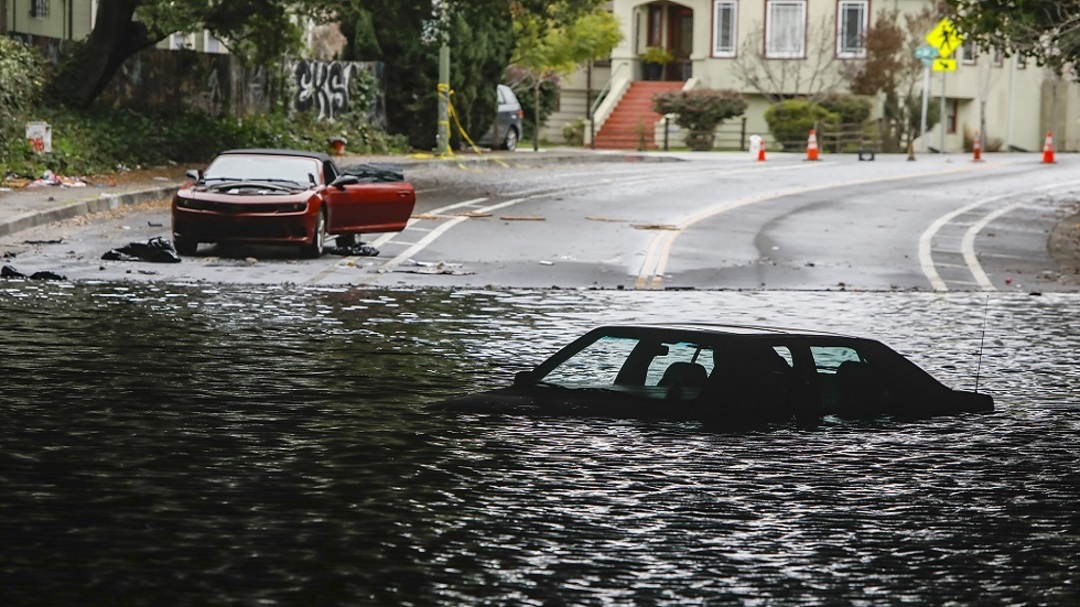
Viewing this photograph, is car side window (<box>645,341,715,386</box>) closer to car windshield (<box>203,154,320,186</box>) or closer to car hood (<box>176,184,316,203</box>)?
car hood (<box>176,184,316,203</box>)

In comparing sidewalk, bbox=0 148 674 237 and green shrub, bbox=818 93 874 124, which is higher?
green shrub, bbox=818 93 874 124

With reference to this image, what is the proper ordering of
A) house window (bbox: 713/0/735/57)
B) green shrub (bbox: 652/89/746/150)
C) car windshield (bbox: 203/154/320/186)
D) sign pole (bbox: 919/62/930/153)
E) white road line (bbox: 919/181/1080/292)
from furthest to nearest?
house window (bbox: 713/0/735/57), green shrub (bbox: 652/89/746/150), sign pole (bbox: 919/62/930/153), car windshield (bbox: 203/154/320/186), white road line (bbox: 919/181/1080/292)

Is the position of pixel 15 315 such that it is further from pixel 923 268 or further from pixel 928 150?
pixel 928 150

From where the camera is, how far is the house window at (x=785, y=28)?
70188 millimetres

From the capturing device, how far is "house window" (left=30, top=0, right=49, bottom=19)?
1710 inches

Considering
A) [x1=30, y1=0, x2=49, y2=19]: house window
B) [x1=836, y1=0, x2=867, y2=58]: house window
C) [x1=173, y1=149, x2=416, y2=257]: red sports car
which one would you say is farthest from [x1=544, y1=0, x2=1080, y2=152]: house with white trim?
[x1=173, y1=149, x2=416, y2=257]: red sports car

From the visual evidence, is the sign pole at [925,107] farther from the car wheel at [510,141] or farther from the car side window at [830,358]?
the car side window at [830,358]

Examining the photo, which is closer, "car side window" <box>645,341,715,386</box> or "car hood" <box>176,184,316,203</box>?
"car side window" <box>645,341,715,386</box>

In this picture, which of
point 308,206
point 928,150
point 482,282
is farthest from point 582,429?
point 928,150

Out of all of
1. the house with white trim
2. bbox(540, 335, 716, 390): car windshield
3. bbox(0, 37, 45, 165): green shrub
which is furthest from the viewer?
the house with white trim

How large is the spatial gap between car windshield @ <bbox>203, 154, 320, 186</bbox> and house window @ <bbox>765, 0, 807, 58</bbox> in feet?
153

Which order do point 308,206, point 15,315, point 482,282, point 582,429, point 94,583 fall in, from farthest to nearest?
point 308,206 < point 482,282 < point 15,315 < point 582,429 < point 94,583

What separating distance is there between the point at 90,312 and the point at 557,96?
52116mm

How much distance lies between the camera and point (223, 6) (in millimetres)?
36156
